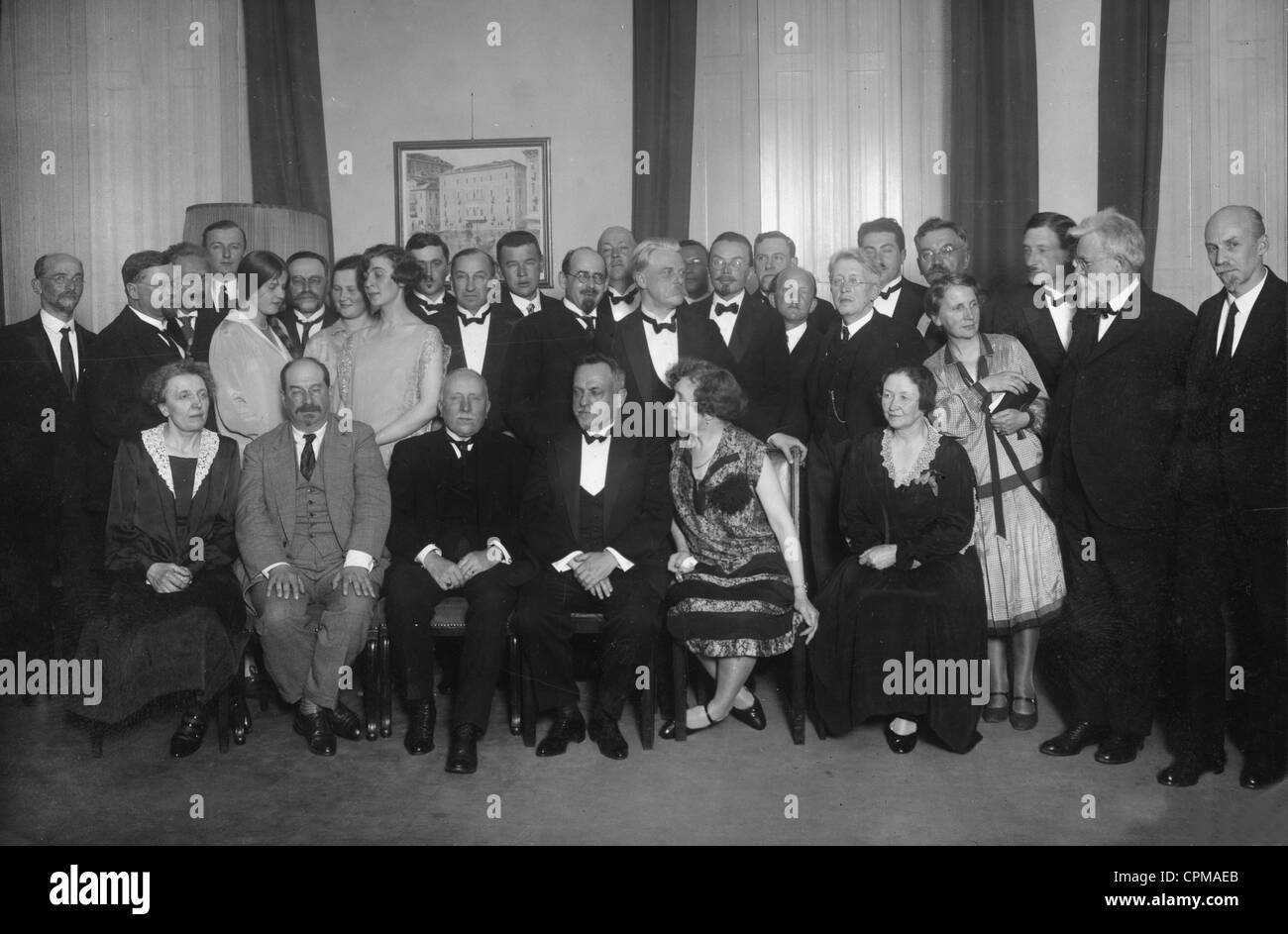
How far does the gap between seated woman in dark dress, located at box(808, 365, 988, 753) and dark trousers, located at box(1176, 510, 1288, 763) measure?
66 centimetres

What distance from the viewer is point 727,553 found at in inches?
156

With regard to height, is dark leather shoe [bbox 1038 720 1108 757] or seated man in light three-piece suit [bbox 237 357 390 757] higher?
seated man in light three-piece suit [bbox 237 357 390 757]

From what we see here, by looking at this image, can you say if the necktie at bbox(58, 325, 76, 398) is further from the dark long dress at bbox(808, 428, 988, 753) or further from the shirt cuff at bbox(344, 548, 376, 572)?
the dark long dress at bbox(808, 428, 988, 753)

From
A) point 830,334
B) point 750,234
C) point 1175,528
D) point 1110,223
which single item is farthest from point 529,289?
point 1175,528

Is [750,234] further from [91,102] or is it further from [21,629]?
[21,629]

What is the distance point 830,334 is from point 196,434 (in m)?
2.44

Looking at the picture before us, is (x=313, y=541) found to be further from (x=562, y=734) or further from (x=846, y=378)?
(x=846, y=378)

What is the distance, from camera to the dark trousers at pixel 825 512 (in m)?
4.29

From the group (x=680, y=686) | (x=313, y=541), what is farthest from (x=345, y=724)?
(x=680, y=686)

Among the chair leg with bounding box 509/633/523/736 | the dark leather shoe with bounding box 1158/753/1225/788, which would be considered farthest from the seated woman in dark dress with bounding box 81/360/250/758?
the dark leather shoe with bounding box 1158/753/1225/788

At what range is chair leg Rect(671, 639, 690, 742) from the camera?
3891 millimetres

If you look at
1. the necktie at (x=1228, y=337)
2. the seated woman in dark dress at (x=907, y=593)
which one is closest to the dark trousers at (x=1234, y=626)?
the necktie at (x=1228, y=337)

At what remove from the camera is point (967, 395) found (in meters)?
4.09

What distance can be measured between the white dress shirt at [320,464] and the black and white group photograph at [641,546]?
2 cm
